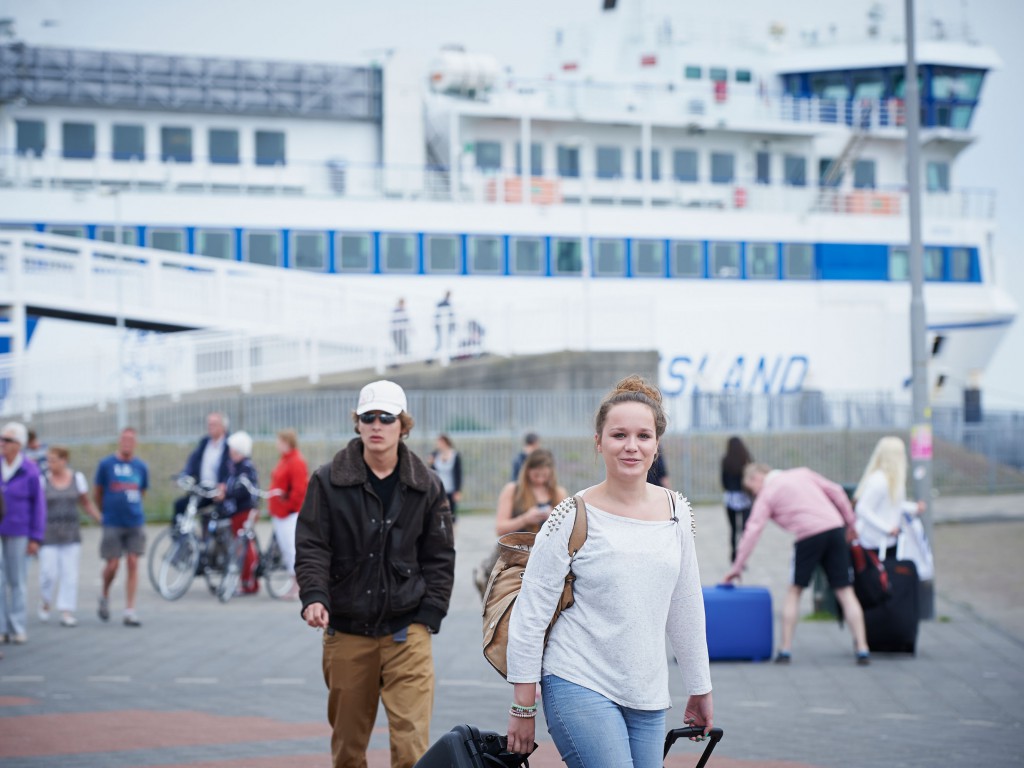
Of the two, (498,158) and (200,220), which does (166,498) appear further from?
(498,158)

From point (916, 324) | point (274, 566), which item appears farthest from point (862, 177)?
point (274, 566)

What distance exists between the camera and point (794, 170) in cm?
4238

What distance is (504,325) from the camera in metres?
30.8

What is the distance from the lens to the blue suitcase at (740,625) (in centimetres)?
1146

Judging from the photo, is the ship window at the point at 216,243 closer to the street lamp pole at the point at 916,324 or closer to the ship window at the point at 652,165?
the ship window at the point at 652,165

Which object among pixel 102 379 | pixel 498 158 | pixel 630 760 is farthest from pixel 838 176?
pixel 630 760

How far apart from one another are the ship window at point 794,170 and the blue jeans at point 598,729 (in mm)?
38956

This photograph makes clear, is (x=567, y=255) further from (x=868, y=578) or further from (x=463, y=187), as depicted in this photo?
(x=868, y=578)

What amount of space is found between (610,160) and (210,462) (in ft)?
85.2

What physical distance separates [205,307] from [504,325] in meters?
6.28

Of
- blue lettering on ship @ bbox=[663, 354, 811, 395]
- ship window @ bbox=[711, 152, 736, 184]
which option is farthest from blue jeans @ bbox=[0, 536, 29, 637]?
ship window @ bbox=[711, 152, 736, 184]

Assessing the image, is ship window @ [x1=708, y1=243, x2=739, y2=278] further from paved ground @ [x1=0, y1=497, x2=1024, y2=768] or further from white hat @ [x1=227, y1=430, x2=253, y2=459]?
white hat @ [x1=227, y1=430, x2=253, y2=459]

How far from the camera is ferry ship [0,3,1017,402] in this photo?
116ft

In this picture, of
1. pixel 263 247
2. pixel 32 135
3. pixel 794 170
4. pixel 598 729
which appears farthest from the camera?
pixel 794 170
